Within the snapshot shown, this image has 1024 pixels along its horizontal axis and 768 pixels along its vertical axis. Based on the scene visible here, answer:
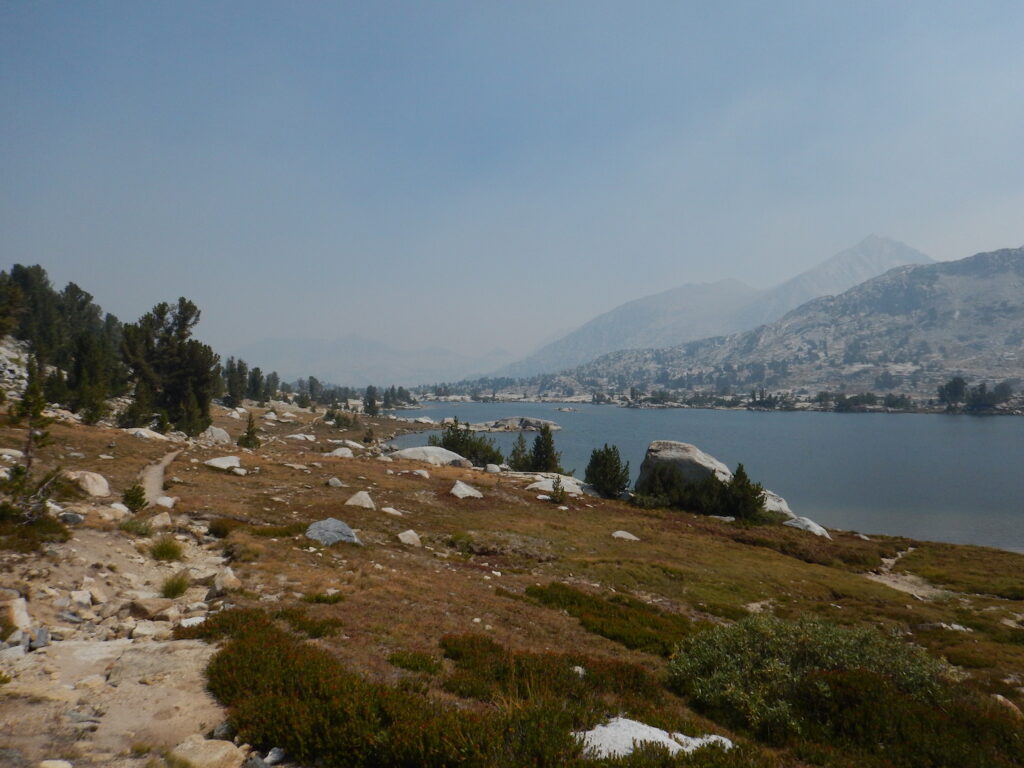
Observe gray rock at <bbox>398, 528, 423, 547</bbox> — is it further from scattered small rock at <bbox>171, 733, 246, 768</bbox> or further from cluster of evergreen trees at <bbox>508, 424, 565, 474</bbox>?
cluster of evergreen trees at <bbox>508, 424, 565, 474</bbox>

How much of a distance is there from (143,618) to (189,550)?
6.73 meters

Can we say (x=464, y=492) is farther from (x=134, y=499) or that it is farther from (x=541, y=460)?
(x=541, y=460)

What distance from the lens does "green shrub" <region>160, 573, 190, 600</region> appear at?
12227 mm

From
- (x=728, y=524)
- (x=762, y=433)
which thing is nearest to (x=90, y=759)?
(x=728, y=524)

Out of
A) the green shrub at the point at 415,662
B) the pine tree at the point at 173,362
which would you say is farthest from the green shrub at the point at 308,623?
the pine tree at the point at 173,362

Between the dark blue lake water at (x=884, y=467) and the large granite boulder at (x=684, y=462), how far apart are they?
19.7m

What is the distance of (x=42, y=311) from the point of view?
108 m

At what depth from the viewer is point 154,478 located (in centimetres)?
2777

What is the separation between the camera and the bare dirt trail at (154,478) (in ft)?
77.0

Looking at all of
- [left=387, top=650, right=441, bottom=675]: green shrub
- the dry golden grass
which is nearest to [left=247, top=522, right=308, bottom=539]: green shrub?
the dry golden grass

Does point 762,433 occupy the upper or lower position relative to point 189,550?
lower

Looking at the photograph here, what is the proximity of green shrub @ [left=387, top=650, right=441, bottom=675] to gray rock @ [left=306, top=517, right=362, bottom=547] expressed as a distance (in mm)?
11984

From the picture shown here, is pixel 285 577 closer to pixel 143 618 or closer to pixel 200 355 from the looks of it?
pixel 143 618

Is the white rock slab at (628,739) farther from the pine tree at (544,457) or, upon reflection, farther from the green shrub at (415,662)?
the pine tree at (544,457)
